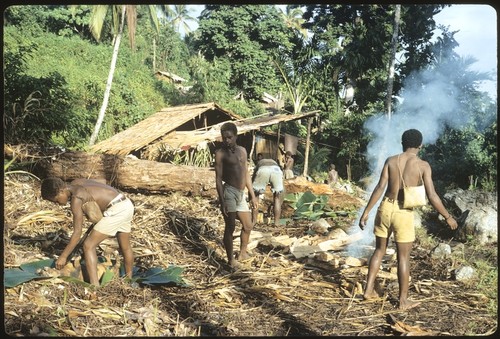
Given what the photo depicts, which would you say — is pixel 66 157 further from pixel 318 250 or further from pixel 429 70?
pixel 429 70

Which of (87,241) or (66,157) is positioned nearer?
(87,241)

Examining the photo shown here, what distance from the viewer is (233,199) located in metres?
6.09

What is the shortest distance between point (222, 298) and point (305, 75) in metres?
20.6

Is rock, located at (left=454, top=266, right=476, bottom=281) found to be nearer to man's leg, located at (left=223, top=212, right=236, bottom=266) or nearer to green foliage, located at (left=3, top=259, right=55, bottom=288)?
man's leg, located at (left=223, top=212, right=236, bottom=266)

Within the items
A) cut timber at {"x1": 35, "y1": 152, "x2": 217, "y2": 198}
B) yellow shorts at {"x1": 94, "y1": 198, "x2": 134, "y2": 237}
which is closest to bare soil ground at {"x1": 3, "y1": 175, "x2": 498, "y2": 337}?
yellow shorts at {"x1": 94, "y1": 198, "x2": 134, "y2": 237}

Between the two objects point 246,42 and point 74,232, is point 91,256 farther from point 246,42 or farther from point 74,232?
point 246,42

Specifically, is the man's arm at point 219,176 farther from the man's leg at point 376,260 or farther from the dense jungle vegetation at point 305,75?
the dense jungle vegetation at point 305,75

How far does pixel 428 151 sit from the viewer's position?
19812 millimetres

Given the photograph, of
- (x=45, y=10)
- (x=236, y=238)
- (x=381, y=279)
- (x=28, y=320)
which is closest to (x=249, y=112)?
(x=45, y=10)

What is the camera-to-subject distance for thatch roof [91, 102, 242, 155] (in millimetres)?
14680

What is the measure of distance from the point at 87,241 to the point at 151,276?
90cm

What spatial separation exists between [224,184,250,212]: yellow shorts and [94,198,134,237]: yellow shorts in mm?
1408

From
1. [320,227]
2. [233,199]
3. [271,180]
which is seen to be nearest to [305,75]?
[271,180]

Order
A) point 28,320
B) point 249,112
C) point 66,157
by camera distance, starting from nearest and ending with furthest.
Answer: point 28,320 → point 66,157 → point 249,112
